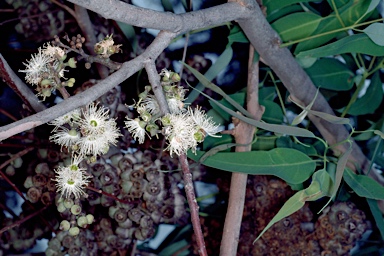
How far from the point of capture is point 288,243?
2.40ft

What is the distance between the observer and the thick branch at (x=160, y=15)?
0.46 metres

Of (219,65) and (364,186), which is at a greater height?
(219,65)

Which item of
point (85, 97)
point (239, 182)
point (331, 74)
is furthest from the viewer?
point (331, 74)

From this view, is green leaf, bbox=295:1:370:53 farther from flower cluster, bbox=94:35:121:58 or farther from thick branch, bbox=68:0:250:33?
flower cluster, bbox=94:35:121:58

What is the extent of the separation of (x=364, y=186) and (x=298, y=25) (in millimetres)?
221

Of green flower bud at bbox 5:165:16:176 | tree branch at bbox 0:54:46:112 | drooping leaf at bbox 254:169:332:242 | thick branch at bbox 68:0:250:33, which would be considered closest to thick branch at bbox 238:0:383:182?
thick branch at bbox 68:0:250:33

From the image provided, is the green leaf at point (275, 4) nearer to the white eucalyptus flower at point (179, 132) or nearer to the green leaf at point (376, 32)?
the green leaf at point (376, 32)

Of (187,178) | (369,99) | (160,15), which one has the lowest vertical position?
(187,178)

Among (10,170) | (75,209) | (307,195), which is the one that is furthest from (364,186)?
(10,170)

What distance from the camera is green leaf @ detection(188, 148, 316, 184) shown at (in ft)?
2.16

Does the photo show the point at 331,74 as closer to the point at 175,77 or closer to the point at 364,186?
the point at 364,186

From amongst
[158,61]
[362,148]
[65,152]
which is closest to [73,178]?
[65,152]

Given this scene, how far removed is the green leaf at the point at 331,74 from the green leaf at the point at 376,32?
146 millimetres

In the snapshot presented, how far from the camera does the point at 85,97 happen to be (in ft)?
1.55
